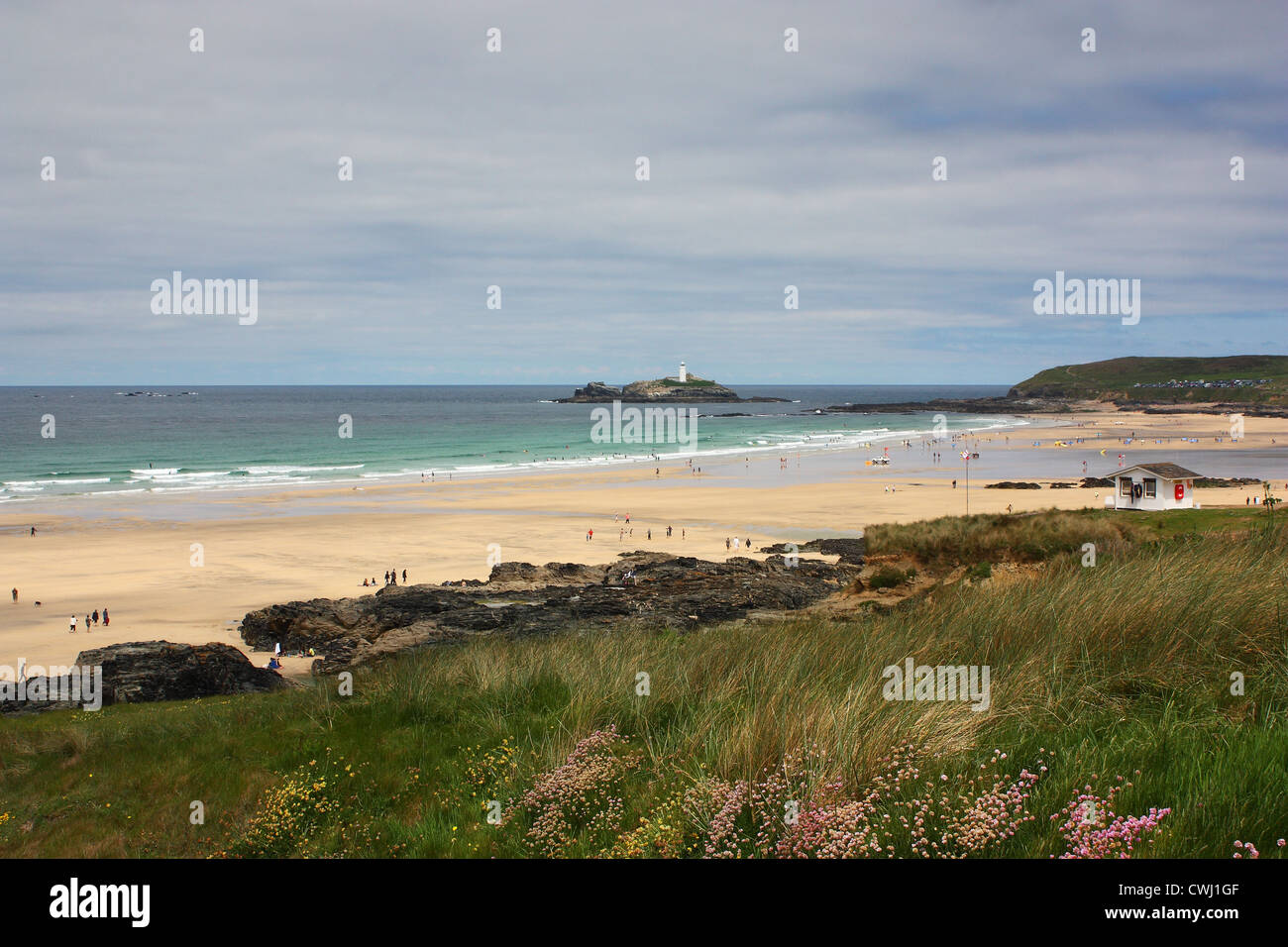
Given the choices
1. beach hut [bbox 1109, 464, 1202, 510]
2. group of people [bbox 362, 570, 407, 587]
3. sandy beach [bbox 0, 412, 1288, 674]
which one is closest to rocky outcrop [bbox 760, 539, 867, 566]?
sandy beach [bbox 0, 412, 1288, 674]

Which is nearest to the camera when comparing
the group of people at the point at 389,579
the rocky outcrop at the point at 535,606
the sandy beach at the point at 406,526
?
the rocky outcrop at the point at 535,606

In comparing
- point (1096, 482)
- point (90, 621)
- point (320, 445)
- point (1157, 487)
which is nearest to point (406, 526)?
point (90, 621)

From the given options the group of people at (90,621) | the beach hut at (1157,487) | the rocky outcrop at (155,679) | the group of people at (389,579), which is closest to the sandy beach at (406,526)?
the group of people at (90,621)

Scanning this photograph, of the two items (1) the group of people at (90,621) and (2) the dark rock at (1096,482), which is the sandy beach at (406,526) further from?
(2) the dark rock at (1096,482)

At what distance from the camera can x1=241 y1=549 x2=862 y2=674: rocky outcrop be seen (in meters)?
20.2

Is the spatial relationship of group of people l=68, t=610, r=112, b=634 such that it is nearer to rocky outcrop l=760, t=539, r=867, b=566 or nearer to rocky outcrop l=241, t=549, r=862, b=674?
rocky outcrop l=241, t=549, r=862, b=674

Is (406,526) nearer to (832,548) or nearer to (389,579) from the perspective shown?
(389,579)

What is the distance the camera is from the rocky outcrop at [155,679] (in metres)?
15.7

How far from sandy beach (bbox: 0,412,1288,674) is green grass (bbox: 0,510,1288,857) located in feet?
43.6

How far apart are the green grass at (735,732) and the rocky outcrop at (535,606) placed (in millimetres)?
9261

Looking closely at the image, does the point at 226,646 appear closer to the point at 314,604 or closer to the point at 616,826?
the point at 314,604

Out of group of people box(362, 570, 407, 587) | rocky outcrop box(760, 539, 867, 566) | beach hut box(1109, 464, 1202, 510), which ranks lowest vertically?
group of people box(362, 570, 407, 587)
